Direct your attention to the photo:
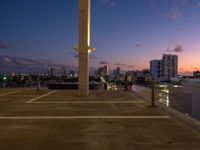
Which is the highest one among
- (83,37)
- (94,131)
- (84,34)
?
(84,34)

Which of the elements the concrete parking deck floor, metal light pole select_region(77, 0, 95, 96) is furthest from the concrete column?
the concrete parking deck floor

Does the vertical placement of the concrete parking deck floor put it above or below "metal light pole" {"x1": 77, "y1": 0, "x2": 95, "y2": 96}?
below

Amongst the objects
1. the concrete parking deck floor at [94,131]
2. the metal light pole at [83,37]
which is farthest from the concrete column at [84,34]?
the concrete parking deck floor at [94,131]

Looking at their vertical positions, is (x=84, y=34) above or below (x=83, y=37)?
above

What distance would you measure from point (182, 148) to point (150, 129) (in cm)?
191

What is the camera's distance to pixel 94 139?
697cm

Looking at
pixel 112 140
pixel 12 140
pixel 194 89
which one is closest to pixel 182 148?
pixel 112 140

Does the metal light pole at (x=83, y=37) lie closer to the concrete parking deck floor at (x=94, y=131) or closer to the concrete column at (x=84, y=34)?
the concrete column at (x=84, y=34)

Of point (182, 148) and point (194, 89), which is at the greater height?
point (194, 89)

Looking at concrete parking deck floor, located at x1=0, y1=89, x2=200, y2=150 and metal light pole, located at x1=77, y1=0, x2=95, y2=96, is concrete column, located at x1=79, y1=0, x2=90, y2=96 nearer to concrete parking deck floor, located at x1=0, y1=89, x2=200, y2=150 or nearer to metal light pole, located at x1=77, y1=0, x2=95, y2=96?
metal light pole, located at x1=77, y1=0, x2=95, y2=96

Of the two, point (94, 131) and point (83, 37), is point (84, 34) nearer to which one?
point (83, 37)

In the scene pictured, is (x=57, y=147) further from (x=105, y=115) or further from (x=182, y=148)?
(x=105, y=115)

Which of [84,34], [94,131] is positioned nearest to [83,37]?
[84,34]

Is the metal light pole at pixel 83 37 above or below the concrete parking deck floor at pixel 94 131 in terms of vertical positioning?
above
